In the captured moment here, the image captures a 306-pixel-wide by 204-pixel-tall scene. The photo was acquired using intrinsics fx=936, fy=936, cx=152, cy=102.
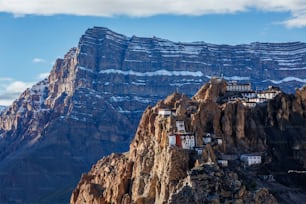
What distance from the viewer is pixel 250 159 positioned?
149 meters

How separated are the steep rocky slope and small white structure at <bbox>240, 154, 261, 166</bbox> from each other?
46.3 inches

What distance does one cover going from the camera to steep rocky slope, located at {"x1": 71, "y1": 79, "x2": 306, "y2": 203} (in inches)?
5167

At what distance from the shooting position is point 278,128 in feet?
527

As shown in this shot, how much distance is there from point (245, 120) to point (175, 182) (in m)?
24.2

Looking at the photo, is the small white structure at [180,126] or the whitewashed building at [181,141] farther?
the small white structure at [180,126]

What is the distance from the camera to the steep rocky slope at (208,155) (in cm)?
13125

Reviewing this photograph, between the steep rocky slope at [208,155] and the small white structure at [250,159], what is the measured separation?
1176mm

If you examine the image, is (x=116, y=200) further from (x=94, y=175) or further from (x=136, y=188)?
(x=94, y=175)

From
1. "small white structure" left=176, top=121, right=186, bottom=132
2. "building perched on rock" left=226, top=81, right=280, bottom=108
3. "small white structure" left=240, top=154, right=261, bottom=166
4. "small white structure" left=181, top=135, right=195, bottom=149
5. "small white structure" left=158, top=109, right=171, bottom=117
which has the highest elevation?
"building perched on rock" left=226, top=81, right=280, bottom=108

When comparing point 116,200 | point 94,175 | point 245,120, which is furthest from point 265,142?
point 94,175

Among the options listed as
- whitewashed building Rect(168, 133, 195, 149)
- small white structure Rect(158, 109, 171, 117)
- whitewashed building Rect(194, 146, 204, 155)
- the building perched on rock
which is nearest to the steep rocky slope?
whitewashed building Rect(194, 146, 204, 155)

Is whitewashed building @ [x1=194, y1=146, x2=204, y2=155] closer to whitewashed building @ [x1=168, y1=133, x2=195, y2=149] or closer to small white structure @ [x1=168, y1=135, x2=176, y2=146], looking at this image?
whitewashed building @ [x1=168, y1=133, x2=195, y2=149]

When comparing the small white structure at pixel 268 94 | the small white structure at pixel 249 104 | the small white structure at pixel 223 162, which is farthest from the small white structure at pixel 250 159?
the small white structure at pixel 268 94

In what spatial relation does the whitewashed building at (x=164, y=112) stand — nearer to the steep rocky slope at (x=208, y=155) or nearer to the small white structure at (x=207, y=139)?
the steep rocky slope at (x=208, y=155)
